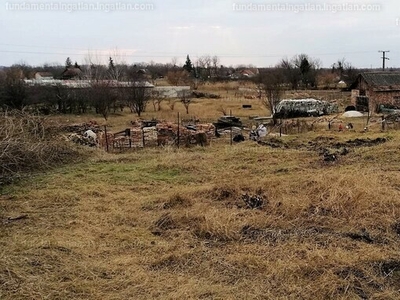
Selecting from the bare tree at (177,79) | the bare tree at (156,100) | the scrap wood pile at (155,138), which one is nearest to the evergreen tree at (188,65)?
the bare tree at (177,79)

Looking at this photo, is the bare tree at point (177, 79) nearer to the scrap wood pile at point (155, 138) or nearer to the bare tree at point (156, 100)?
the bare tree at point (156, 100)

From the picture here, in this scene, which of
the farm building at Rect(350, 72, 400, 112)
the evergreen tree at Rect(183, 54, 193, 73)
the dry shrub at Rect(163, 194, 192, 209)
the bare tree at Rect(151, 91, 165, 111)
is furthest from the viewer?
the evergreen tree at Rect(183, 54, 193, 73)

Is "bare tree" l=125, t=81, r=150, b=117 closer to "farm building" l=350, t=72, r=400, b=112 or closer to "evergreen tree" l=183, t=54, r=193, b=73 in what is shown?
"farm building" l=350, t=72, r=400, b=112

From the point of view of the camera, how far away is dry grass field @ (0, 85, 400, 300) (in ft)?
14.2

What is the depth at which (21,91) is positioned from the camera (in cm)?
2923

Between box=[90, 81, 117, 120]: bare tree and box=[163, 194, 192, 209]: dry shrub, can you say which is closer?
box=[163, 194, 192, 209]: dry shrub

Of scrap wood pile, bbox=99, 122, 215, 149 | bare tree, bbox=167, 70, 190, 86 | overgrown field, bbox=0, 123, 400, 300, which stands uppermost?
bare tree, bbox=167, 70, 190, 86

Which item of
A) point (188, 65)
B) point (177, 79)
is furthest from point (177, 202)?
point (188, 65)

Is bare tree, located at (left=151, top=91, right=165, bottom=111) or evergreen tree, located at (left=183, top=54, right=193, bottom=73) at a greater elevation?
evergreen tree, located at (left=183, top=54, right=193, bottom=73)

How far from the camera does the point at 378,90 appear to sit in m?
28.4

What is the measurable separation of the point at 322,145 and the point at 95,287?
36.1 ft

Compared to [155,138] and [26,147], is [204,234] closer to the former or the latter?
[26,147]

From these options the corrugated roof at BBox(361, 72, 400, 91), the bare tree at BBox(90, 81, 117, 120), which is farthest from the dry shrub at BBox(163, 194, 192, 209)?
the corrugated roof at BBox(361, 72, 400, 91)

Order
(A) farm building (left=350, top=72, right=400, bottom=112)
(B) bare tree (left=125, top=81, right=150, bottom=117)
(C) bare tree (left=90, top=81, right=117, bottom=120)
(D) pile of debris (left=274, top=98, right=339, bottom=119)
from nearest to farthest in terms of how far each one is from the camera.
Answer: (D) pile of debris (left=274, top=98, right=339, bottom=119) → (A) farm building (left=350, top=72, right=400, bottom=112) → (C) bare tree (left=90, top=81, right=117, bottom=120) → (B) bare tree (left=125, top=81, right=150, bottom=117)
